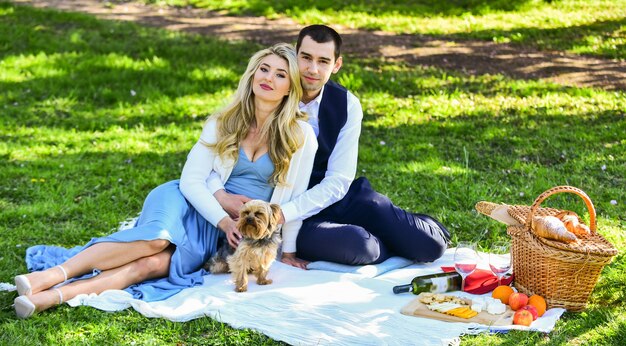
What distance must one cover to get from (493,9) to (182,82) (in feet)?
19.1

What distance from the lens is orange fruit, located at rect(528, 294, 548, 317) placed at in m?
4.92

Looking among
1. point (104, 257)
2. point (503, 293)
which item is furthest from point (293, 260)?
point (503, 293)

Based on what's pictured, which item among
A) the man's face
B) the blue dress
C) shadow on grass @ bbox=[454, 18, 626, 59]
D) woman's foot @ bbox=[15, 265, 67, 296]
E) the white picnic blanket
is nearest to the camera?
the white picnic blanket

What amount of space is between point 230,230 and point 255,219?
38 centimetres

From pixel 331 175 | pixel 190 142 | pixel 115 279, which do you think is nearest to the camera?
pixel 115 279

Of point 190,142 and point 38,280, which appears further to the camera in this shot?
point 190,142

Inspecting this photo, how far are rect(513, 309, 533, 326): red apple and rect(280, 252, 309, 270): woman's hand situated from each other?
156cm

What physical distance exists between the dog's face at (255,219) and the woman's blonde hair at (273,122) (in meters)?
0.48

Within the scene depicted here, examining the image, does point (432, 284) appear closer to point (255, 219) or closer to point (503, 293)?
point (503, 293)

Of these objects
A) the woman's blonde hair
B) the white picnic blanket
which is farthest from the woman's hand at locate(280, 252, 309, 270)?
the woman's blonde hair

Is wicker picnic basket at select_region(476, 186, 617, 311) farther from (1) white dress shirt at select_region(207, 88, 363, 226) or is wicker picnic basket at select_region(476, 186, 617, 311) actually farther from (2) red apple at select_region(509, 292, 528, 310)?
(1) white dress shirt at select_region(207, 88, 363, 226)

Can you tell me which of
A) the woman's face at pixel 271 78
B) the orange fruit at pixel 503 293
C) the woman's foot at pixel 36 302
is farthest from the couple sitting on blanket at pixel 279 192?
the orange fruit at pixel 503 293

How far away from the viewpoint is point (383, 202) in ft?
18.9

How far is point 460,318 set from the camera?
477 cm
